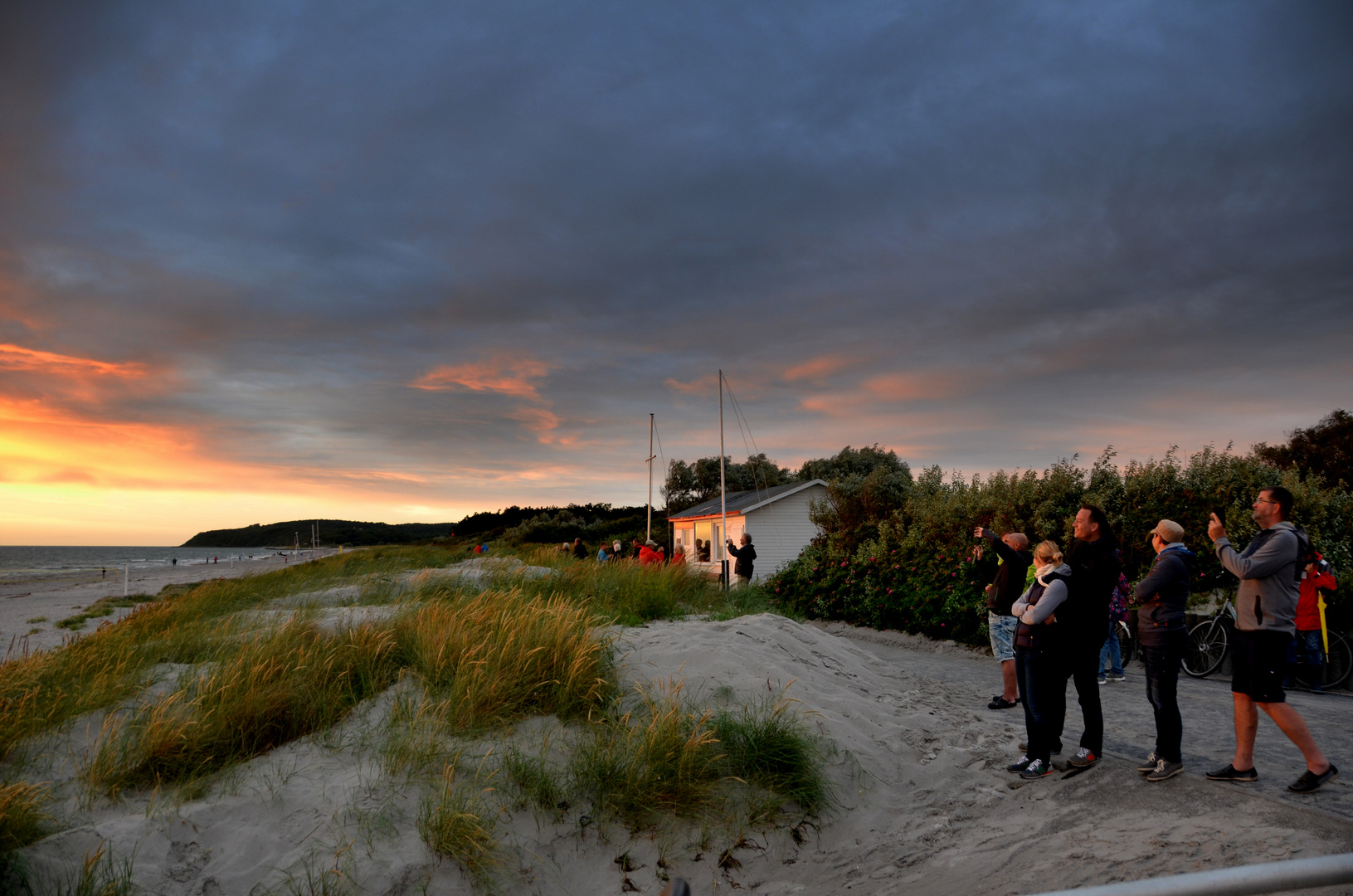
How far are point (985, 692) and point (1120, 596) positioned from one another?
2.98 metres

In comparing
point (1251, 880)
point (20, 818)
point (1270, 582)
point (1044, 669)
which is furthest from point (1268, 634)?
point (20, 818)

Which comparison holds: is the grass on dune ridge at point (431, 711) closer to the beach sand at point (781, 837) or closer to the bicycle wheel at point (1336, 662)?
the beach sand at point (781, 837)

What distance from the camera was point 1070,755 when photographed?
5625 mm

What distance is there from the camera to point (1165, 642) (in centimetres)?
512

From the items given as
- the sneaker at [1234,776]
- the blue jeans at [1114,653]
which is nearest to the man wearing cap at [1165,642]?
the sneaker at [1234,776]

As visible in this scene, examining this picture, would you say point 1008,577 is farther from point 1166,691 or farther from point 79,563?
point 79,563

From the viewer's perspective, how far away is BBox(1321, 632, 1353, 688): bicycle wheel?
891 centimetres

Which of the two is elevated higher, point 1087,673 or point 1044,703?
point 1087,673

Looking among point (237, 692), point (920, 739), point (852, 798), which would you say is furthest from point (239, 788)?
point (920, 739)

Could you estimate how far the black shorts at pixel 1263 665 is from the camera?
4.50 meters

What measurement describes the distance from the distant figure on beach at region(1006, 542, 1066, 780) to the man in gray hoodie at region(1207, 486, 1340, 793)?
912 mm

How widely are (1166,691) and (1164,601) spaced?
635mm

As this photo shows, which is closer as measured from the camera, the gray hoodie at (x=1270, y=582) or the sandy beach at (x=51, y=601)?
the gray hoodie at (x=1270, y=582)

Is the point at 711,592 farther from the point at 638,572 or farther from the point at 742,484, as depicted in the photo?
the point at 742,484
